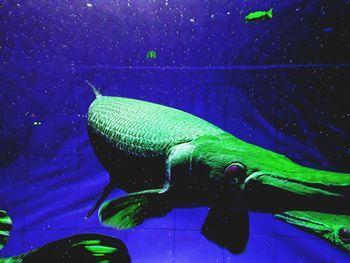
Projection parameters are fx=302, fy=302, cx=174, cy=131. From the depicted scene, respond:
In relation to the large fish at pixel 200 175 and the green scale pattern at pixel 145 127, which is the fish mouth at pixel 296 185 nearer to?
the large fish at pixel 200 175

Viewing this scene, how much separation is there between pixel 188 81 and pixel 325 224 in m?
2.75

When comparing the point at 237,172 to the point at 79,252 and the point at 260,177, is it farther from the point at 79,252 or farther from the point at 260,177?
the point at 79,252

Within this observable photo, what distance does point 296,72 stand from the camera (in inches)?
148

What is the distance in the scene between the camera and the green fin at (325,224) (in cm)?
128

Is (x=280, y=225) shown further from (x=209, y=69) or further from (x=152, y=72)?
(x=152, y=72)

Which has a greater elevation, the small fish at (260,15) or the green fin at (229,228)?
the small fish at (260,15)

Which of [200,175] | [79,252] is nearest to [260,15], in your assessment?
[200,175]

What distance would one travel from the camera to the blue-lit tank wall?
341 centimetres

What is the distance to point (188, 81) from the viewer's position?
12.6 ft

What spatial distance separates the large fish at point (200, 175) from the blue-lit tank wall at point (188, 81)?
1.56 metres

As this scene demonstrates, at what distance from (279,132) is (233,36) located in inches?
51.6

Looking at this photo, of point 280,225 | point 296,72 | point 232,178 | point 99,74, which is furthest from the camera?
point 99,74

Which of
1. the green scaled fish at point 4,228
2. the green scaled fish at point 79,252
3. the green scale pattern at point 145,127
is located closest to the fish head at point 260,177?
the green scale pattern at point 145,127

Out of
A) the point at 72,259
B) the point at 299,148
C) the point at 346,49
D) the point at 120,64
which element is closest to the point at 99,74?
the point at 120,64
